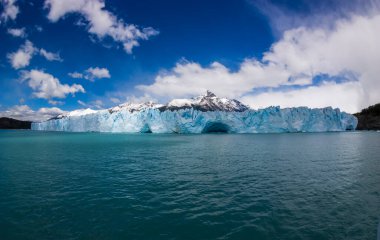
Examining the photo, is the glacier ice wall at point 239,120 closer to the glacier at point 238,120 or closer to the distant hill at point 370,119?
the glacier at point 238,120

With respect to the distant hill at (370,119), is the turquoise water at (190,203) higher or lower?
lower

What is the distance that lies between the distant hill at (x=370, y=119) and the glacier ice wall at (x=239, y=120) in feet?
147

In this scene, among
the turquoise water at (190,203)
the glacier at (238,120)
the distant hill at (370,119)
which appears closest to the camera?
the turquoise water at (190,203)

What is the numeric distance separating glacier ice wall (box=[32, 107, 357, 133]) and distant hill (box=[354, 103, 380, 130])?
4493 cm

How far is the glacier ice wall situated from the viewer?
228 ft

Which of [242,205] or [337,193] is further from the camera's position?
[337,193]

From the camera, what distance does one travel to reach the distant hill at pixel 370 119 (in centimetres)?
12087

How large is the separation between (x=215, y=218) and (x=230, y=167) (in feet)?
32.5

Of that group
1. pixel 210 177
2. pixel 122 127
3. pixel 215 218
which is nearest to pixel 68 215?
pixel 215 218

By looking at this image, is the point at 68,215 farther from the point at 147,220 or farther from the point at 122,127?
the point at 122,127

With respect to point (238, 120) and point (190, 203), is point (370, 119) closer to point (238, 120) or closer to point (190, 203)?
point (238, 120)

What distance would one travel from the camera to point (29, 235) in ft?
26.0

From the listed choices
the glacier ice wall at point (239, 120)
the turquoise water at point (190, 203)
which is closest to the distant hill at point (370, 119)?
the glacier ice wall at point (239, 120)

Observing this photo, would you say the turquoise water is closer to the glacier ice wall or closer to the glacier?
the glacier ice wall
